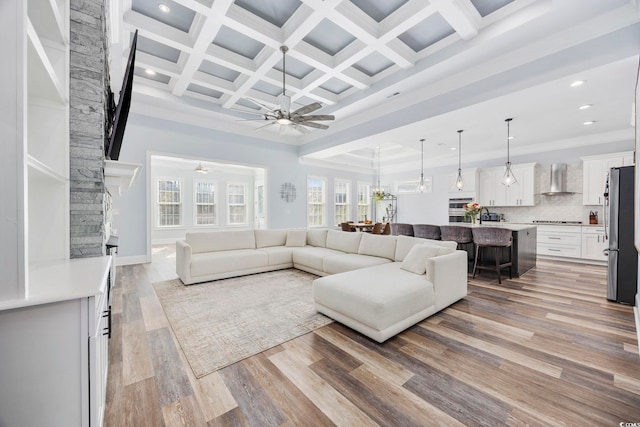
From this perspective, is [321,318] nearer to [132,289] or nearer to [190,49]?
[132,289]

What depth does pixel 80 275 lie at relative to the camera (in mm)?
1239

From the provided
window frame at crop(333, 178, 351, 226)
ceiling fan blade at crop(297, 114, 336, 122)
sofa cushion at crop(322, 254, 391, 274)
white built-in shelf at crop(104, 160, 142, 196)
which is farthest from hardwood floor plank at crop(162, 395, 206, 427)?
window frame at crop(333, 178, 351, 226)

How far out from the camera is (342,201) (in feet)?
31.1

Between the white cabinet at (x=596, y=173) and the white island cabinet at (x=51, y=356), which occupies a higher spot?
the white cabinet at (x=596, y=173)

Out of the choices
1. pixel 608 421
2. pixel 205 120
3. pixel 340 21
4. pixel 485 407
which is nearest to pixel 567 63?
pixel 340 21

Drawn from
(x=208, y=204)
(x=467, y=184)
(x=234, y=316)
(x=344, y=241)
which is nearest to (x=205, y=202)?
(x=208, y=204)

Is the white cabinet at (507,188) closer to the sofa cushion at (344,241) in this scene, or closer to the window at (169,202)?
the sofa cushion at (344,241)

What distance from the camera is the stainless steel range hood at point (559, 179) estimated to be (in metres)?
6.07

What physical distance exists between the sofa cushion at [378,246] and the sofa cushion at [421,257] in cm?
82

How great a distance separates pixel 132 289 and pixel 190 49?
11.0 feet

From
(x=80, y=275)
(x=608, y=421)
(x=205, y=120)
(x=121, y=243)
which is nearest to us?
(x=80, y=275)

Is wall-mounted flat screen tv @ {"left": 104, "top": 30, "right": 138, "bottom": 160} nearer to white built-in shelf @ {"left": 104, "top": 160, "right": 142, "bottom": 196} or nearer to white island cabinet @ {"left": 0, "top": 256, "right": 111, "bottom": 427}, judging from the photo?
white built-in shelf @ {"left": 104, "top": 160, "right": 142, "bottom": 196}

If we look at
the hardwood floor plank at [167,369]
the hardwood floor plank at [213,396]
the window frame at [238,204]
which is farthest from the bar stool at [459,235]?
the window frame at [238,204]

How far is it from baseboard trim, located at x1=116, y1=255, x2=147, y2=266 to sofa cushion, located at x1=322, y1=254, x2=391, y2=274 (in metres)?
3.83
